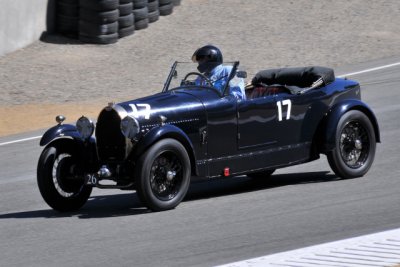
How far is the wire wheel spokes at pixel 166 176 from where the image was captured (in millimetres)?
9742

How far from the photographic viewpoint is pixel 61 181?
10320mm

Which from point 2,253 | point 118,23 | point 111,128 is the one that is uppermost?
point 118,23

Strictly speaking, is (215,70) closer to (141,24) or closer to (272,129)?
(272,129)

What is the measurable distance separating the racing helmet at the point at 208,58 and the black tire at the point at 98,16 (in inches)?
473

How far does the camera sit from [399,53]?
2277cm

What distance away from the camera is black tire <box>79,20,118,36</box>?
23422 millimetres

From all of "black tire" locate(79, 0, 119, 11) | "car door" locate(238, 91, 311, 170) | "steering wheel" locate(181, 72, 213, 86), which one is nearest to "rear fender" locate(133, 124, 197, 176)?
"car door" locate(238, 91, 311, 170)

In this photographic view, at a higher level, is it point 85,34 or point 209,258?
point 85,34

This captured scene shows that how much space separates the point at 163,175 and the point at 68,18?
1475cm

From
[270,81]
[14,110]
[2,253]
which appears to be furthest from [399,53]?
[2,253]

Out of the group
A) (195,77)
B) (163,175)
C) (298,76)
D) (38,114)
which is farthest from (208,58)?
(38,114)

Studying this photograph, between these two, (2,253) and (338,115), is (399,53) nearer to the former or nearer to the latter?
(338,115)

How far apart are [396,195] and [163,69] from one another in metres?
13.1

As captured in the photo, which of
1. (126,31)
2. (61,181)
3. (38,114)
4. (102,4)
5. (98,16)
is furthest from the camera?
(126,31)
